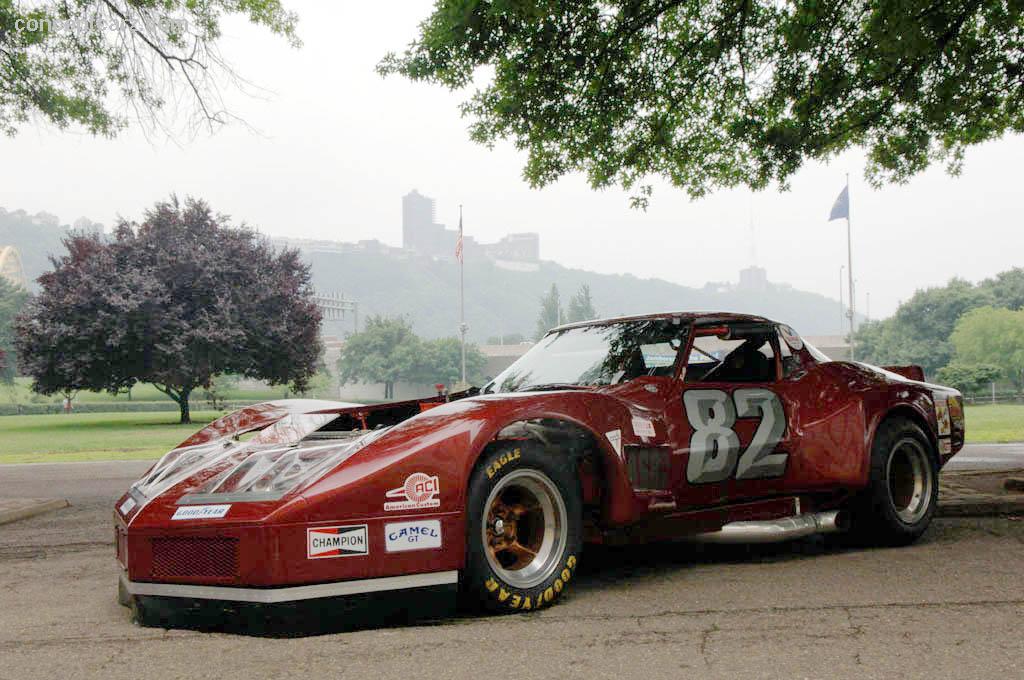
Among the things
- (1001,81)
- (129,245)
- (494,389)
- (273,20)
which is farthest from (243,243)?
(494,389)

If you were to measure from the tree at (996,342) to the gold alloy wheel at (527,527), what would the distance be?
271ft

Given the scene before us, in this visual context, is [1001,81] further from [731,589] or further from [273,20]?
[731,589]

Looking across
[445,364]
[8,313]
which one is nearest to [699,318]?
[445,364]

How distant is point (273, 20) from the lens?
11750mm

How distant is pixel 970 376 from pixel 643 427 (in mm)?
73592

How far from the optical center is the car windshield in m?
5.25

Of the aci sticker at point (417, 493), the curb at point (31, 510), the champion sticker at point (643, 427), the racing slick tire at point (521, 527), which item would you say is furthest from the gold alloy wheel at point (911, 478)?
the curb at point (31, 510)

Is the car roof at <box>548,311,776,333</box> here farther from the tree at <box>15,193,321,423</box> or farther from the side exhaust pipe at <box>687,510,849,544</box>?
the tree at <box>15,193,321,423</box>

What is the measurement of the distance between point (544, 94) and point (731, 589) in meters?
8.16

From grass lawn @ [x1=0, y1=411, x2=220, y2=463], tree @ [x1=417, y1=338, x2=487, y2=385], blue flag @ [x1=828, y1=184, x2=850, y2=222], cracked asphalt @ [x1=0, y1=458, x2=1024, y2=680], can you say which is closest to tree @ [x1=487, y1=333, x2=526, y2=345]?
tree @ [x1=417, y1=338, x2=487, y2=385]

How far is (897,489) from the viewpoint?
6.08m

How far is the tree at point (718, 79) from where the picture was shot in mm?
10633

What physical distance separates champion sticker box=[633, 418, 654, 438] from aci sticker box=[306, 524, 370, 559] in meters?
1.52

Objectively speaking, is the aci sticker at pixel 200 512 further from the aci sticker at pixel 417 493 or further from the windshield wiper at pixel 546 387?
the windshield wiper at pixel 546 387
